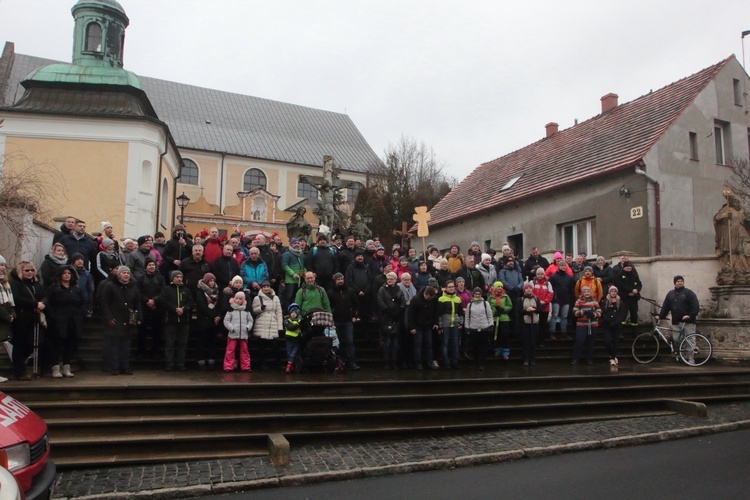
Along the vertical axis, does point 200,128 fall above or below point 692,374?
above

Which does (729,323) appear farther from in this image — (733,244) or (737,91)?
(737,91)

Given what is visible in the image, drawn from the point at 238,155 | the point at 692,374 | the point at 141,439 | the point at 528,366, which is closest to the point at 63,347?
the point at 141,439

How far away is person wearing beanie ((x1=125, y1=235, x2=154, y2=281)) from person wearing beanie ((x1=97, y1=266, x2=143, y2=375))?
127 cm

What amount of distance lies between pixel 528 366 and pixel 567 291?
2.39 meters

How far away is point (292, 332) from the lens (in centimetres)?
1036

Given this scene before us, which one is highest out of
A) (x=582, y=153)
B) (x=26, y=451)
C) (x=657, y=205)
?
(x=582, y=153)

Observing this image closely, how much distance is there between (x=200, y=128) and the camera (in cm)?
4862

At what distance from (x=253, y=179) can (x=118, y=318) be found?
3968 cm

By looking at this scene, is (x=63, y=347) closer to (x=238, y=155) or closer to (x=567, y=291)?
(x=567, y=291)

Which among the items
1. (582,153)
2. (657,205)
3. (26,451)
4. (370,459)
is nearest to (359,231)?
(582,153)

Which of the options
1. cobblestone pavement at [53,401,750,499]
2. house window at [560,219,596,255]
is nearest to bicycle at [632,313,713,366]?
cobblestone pavement at [53,401,750,499]

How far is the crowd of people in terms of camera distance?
934 centimetres

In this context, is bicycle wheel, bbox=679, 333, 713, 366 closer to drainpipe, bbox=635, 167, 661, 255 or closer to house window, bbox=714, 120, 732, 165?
drainpipe, bbox=635, 167, 661, 255

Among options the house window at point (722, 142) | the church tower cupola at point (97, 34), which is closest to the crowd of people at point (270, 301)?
the house window at point (722, 142)
